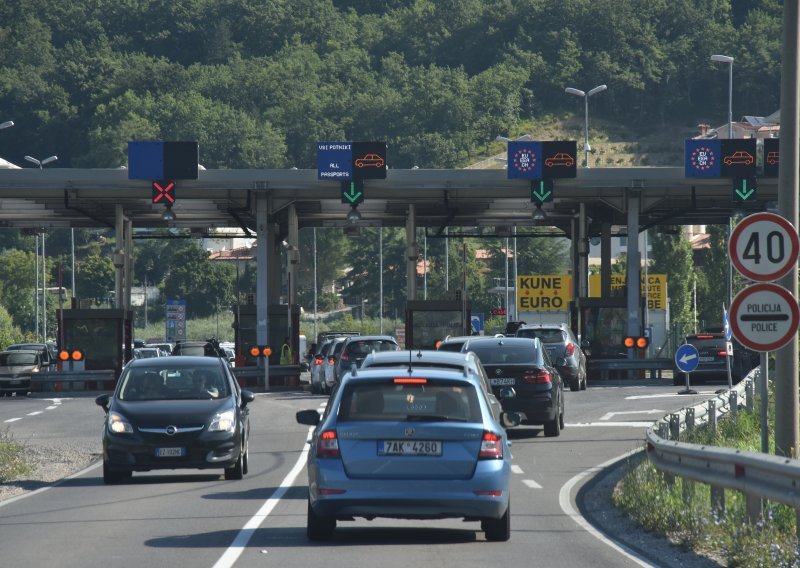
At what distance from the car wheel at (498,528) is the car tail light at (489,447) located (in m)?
0.65

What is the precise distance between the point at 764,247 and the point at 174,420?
25.6 ft

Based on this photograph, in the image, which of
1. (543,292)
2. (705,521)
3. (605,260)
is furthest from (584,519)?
(543,292)

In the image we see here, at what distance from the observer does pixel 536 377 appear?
25.0 meters

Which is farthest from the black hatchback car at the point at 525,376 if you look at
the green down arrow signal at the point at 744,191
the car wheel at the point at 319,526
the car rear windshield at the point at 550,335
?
the green down arrow signal at the point at 744,191

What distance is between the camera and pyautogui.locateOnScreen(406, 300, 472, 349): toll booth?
159 ft

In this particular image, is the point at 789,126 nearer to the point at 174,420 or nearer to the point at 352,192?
the point at 174,420

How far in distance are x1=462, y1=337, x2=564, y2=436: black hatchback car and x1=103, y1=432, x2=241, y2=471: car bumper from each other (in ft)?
21.7

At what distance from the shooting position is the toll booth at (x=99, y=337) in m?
47.6

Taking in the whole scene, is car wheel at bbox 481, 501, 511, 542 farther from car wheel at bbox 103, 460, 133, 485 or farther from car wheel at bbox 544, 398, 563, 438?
car wheel at bbox 544, 398, 563, 438

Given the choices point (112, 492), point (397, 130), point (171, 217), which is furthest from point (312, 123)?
point (112, 492)

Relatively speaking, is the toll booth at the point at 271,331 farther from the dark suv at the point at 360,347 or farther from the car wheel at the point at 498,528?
the car wheel at the point at 498,528

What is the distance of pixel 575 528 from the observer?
14.6 m

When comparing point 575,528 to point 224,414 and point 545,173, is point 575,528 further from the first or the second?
point 545,173

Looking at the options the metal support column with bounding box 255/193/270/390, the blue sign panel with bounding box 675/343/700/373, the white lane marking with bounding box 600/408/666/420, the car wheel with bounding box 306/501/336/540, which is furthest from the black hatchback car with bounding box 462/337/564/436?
the metal support column with bounding box 255/193/270/390
